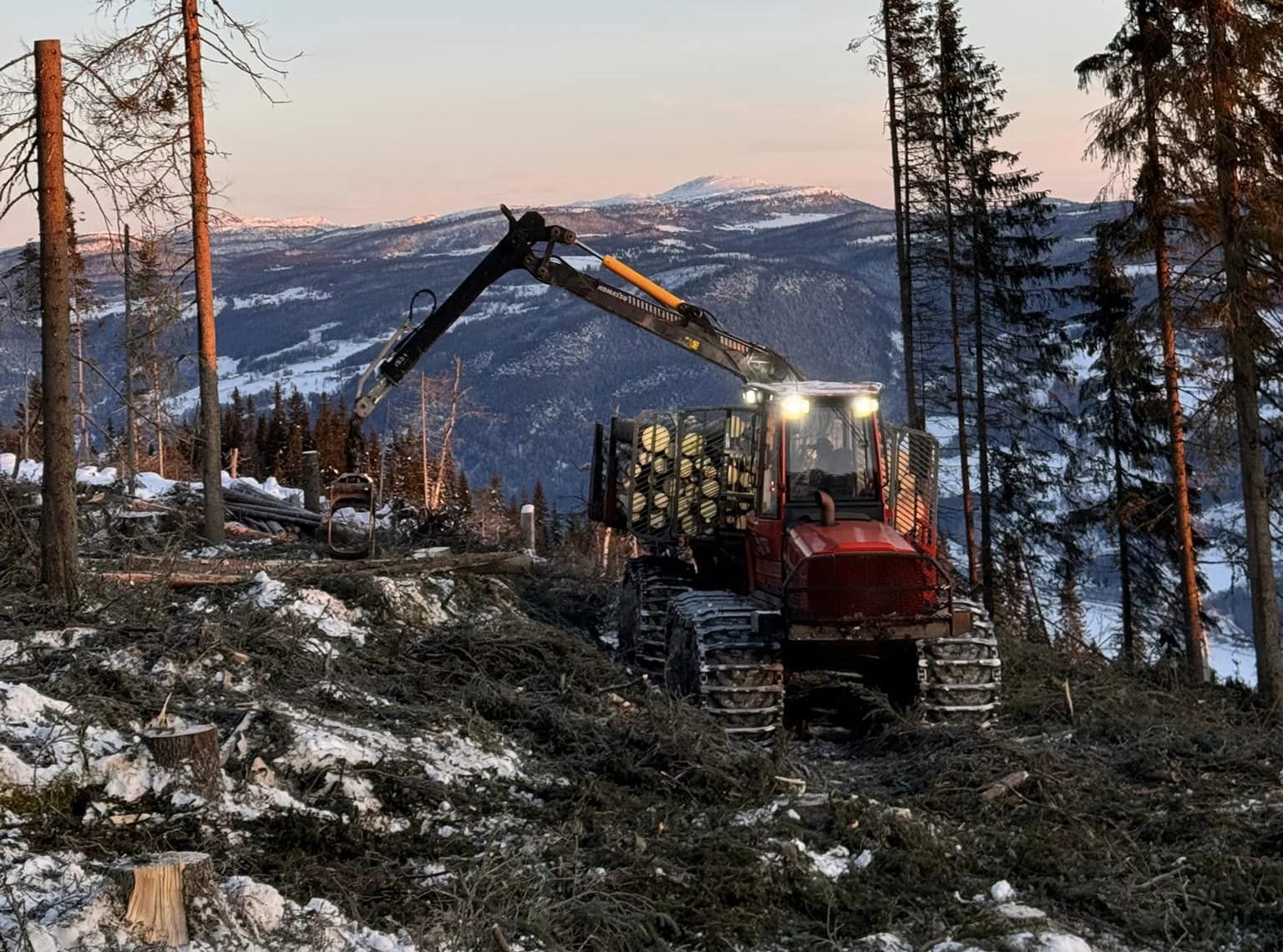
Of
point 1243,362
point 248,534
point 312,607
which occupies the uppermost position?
point 1243,362

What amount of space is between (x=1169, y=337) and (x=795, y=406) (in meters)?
8.72

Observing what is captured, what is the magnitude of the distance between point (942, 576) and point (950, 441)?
72.6ft

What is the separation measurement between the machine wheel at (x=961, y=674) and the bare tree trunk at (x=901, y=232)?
44.3 feet

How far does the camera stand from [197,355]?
18.0 meters

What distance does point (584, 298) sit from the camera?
19.0 meters

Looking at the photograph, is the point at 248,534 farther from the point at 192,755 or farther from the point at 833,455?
the point at 192,755

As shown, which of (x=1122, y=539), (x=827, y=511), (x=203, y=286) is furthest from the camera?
(x=1122, y=539)

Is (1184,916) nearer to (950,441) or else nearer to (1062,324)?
(1062,324)

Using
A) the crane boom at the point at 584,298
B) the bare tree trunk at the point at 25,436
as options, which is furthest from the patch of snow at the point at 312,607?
the crane boom at the point at 584,298

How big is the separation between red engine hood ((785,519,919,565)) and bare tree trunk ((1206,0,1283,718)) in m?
6.49

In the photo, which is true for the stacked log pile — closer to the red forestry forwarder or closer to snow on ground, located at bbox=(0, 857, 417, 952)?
the red forestry forwarder

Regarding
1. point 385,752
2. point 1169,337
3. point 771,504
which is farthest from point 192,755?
point 1169,337

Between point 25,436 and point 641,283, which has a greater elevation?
point 641,283

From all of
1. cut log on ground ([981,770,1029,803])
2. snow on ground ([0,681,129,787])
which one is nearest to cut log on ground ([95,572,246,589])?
snow on ground ([0,681,129,787])
